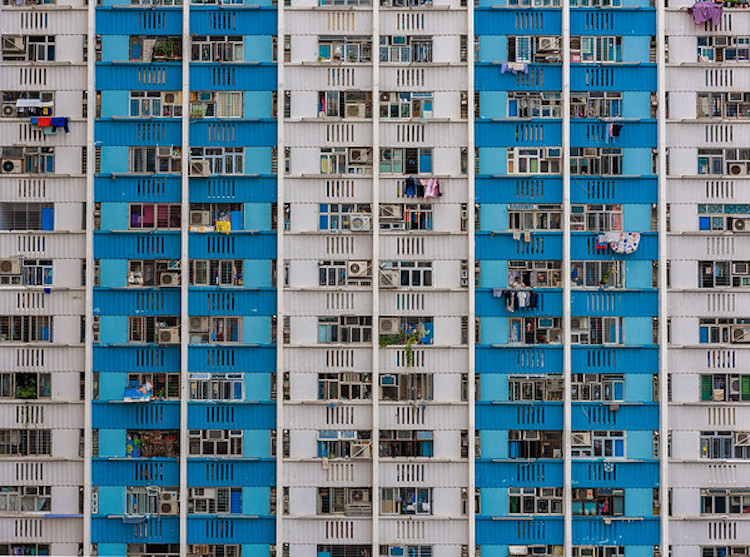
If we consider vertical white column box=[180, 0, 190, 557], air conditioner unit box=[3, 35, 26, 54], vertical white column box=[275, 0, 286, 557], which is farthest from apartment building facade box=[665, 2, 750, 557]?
air conditioner unit box=[3, 35, 26, 54]

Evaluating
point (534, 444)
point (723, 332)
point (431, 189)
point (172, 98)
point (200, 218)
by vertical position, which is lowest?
point (534, 444)

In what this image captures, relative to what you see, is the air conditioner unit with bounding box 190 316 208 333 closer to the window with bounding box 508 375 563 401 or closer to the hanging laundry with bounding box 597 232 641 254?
the window with bounding box 508 375 563 401

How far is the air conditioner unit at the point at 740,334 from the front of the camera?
2109 cm

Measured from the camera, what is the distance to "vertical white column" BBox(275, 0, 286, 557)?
68.3ft

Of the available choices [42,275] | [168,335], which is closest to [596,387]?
[168,335]

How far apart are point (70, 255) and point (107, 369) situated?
11.5 feet

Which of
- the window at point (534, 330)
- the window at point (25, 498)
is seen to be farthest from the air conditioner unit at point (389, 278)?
the window at point (25, 498)

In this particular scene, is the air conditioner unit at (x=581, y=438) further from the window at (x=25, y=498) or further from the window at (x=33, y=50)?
the window at (x=33, y=50)

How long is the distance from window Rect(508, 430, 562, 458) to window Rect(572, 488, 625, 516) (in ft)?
4.29

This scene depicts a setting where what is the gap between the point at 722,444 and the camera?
68.9ft

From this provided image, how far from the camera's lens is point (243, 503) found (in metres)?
21.0

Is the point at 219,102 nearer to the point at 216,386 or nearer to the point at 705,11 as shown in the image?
the point at 216,386

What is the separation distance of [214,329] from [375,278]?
494cm

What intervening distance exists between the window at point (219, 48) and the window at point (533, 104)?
26.5 ft
